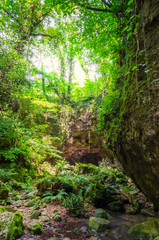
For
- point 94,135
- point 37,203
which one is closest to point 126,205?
point 37,203

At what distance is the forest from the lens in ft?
7.44

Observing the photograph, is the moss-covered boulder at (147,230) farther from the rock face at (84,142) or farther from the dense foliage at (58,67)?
the rock face at (84,142)

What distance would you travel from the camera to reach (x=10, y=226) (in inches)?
85.2

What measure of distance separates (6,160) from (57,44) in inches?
397

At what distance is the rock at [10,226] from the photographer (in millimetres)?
2069

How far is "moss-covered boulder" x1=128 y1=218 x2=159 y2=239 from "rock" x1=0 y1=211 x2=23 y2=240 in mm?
2276

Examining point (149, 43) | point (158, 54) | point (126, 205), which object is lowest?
point (126, 205)

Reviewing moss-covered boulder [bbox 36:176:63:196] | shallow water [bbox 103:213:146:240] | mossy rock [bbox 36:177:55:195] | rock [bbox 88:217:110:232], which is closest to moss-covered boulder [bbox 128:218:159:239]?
shallow water [bbox 103:213:146:240]

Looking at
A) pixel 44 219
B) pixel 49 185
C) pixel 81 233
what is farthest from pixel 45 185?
pixel 81 233

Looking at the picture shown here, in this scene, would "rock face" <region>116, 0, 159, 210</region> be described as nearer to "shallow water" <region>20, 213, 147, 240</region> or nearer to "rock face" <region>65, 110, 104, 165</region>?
"shallow water" <region>20, 213, 147, 240</region>

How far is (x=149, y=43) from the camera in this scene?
7.48 feet

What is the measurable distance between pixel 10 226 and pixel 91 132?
9.16m

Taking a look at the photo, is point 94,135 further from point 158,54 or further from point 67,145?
point 158,54

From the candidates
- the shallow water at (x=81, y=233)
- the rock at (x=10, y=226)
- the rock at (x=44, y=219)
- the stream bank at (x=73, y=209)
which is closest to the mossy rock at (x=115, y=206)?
the stream bank at (x=73, y=209)
